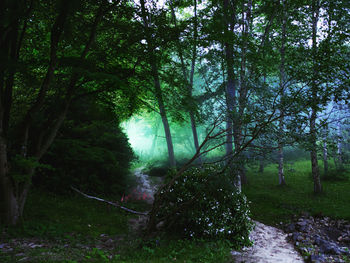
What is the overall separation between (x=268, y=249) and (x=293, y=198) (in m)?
6.88

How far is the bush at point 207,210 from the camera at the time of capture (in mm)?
8023

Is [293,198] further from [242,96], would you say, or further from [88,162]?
[88,162]

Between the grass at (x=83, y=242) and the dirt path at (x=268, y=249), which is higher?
the grass at (x=83, y=242)

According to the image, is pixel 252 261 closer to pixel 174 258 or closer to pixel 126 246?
pixel 174 258

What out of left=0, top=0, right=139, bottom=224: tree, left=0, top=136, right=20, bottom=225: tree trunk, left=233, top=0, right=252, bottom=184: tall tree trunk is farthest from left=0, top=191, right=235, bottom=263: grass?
left=233, top=0, right=252, bottom=184: tall tree trunk

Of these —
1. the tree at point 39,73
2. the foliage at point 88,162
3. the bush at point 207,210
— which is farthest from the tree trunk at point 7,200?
the bush at point 207,210

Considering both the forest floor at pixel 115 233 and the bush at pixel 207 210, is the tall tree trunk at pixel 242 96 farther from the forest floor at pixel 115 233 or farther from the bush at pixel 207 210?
the forest floor at pixel 115 233

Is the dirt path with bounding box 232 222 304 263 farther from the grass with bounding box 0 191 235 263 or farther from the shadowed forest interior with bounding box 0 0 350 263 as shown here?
the grass with bounding box 0 191 235 263

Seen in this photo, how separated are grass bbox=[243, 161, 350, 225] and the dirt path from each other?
50.2 inches

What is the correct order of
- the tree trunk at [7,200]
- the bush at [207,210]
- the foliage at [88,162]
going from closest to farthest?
the tree trunk at [7,200] < the bush at [207,210] < the foliage at [88,162]

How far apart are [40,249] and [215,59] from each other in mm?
10835

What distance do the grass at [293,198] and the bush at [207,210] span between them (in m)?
1.48

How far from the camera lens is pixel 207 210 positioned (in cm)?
823

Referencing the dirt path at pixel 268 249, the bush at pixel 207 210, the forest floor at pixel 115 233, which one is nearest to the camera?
the forest floor at pixel 115 233
